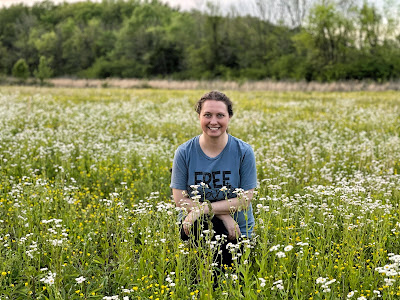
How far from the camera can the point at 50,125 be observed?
12109 millimetres

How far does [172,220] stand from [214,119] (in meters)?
1.19

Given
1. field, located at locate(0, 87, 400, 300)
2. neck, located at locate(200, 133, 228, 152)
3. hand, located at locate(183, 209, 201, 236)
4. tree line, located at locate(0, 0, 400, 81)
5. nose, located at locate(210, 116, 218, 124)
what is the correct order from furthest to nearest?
tree line, located at locate(0, 0, 400, 81) → neck, located at locate(200, 133, 228, 152) → nose, located at locate(210, 116, 218, 124) → hand, located at locate(183, 209, 201, 236) → field, located at locate(0, 87, 400, 300)

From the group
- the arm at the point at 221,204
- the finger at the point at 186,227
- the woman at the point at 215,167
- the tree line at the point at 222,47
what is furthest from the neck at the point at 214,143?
the tree line at the point at 222,47

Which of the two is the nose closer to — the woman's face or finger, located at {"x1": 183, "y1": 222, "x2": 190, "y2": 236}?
the woman's face

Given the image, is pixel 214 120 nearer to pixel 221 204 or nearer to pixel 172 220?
pixel 221 204

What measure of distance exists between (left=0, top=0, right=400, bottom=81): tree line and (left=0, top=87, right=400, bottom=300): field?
40212 millimetres

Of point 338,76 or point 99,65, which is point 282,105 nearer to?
point 338,76

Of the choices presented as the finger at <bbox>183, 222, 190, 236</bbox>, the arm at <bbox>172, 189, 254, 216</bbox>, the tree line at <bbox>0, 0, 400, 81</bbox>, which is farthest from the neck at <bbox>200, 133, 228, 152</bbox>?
the tree line at <bbox>0, 0, 400, 81</bbox>

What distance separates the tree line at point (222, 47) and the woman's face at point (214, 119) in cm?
4584

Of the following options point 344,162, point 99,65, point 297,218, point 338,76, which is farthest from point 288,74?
point 297,218

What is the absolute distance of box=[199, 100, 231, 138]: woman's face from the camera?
153 inches

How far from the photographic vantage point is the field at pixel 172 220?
11.3 feet

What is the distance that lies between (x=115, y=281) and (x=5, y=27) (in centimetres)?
11344

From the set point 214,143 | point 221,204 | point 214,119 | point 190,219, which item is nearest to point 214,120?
point 214,119
